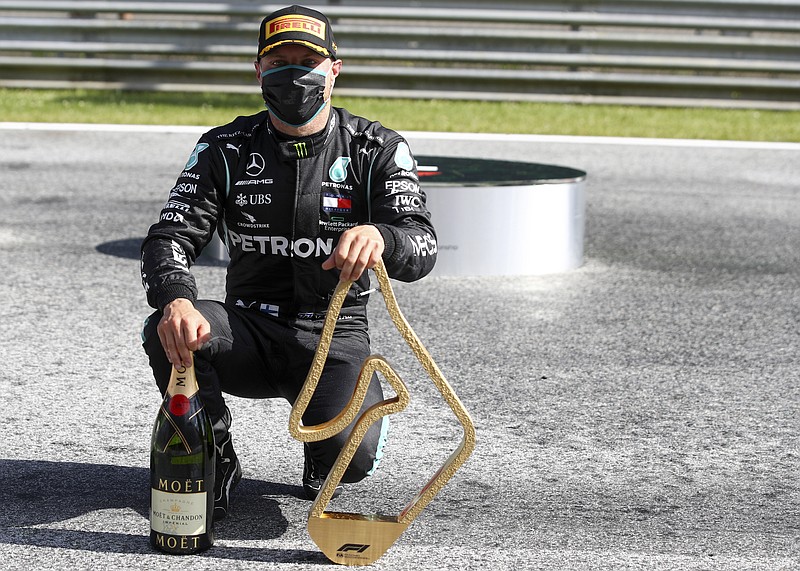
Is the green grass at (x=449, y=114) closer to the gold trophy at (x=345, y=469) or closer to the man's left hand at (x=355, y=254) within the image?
the gold trophy at (x=345, y=469)

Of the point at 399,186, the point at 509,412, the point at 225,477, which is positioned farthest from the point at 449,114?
the point at 225,477

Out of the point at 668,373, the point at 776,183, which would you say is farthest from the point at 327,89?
the point at 776,183

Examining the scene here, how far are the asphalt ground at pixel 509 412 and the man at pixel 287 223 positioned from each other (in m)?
0.39

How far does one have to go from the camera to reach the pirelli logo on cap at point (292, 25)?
3.89 m

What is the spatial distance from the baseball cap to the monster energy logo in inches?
11.7

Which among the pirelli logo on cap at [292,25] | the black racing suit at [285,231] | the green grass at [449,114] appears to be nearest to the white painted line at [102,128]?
the green grass at [449,114]

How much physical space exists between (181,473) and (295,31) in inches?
54.9

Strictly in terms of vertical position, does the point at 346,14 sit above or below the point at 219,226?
above

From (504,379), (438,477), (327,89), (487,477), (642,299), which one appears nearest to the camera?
(438,477)

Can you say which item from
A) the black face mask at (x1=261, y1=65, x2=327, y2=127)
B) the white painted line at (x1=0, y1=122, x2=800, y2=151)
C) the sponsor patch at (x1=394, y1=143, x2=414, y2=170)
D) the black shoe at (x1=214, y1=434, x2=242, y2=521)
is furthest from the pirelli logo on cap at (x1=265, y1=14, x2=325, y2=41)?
the white painted line at (x1=0, y1=122, x2=800, y2=151)

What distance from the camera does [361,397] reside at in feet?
12.1

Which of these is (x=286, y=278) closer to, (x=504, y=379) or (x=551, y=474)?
(x=551, y=474)

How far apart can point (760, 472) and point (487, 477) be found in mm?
999

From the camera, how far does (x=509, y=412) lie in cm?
517
